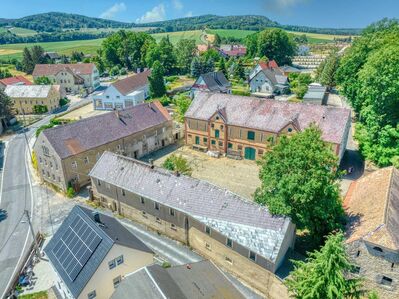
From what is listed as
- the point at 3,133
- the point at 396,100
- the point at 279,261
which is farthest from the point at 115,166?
the point at 3,133

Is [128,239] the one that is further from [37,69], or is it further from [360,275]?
[37,69]

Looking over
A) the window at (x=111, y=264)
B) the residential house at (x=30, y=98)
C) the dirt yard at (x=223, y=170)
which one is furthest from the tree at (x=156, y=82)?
the window at (x=111, y=264)

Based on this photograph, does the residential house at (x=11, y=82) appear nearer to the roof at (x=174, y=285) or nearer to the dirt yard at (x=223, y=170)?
the dirt yard at (x=223, y=170)

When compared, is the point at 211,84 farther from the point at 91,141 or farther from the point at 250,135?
the point at 91,141

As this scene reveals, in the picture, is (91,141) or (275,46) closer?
(91,141)

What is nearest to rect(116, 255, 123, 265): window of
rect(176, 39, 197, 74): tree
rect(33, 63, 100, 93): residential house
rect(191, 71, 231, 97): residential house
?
rect(191, 71, 231, 97): residential house

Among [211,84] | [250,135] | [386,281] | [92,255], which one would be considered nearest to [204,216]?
[92,255]
